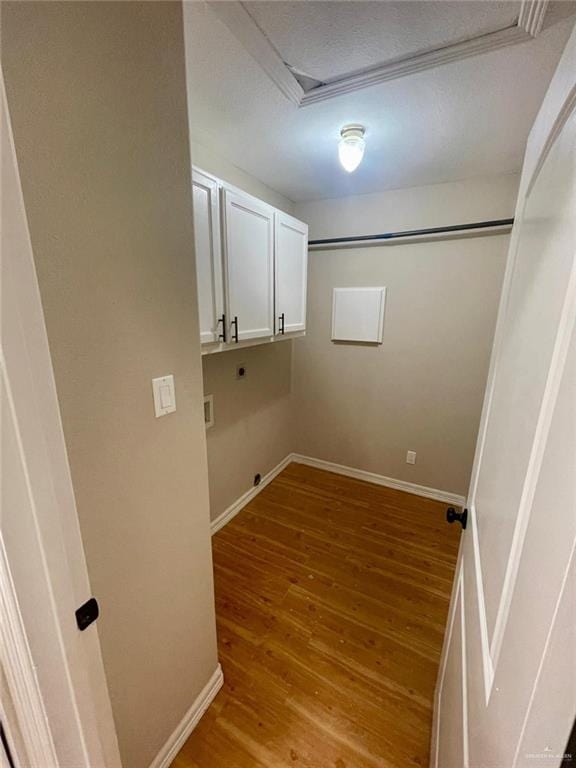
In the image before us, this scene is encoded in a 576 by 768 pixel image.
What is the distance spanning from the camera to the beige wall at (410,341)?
2.28 meters

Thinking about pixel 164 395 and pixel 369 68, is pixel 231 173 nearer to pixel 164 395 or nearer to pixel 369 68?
pixel 369 68

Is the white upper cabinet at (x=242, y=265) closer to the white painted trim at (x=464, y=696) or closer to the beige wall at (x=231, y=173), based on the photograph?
the beige wall at (x=231, y=173)

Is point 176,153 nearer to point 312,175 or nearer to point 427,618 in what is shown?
point 312,175

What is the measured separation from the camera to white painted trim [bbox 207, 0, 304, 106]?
0.99 m

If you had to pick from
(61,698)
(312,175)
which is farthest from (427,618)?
(312,175)

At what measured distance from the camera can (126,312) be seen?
0.82m

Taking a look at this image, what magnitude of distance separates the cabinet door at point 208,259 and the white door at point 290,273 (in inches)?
22.3

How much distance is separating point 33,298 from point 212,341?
40.9 inches

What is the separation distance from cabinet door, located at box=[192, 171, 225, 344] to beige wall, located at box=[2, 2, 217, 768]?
448 mm

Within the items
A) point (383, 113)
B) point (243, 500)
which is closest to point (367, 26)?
point (383, 113)

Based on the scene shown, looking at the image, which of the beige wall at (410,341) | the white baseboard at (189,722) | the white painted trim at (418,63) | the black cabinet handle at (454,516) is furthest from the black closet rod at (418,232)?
the white baseboard at (189,722)

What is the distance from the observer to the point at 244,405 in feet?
8.29

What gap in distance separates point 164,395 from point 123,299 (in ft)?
0.98

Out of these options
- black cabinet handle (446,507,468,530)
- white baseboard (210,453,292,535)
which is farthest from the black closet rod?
white baseboard (210,453,292,535)
